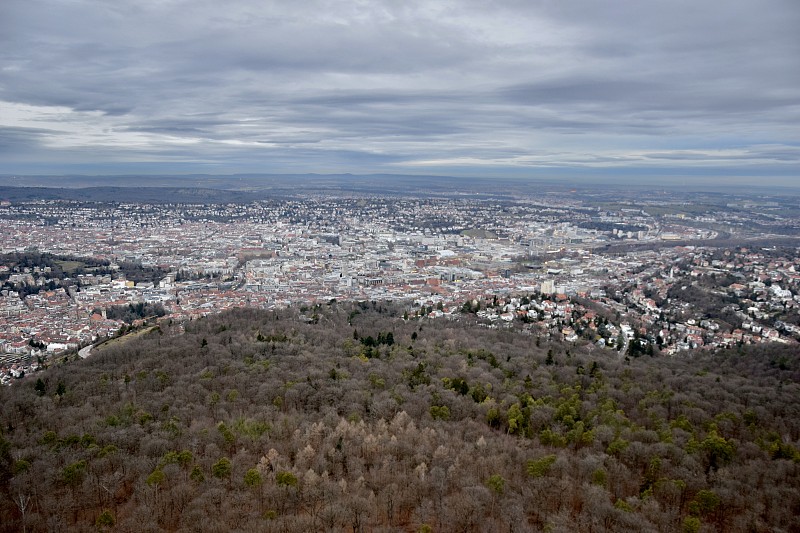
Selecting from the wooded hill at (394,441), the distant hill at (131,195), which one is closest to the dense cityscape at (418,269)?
the distant hill at (131,195)

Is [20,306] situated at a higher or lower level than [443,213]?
lower

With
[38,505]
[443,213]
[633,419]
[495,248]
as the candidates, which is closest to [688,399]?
[633,419]

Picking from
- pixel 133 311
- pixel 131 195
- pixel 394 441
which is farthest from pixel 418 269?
pixel 131 195

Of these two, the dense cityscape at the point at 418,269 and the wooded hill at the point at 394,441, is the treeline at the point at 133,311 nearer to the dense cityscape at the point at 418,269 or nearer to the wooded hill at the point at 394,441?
the dense cityscape at the point at 418,269

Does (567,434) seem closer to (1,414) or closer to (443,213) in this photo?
(1,414)

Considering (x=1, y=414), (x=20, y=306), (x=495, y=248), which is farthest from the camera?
(x=495, y=248)

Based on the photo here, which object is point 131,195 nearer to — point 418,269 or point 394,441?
point 418,269
